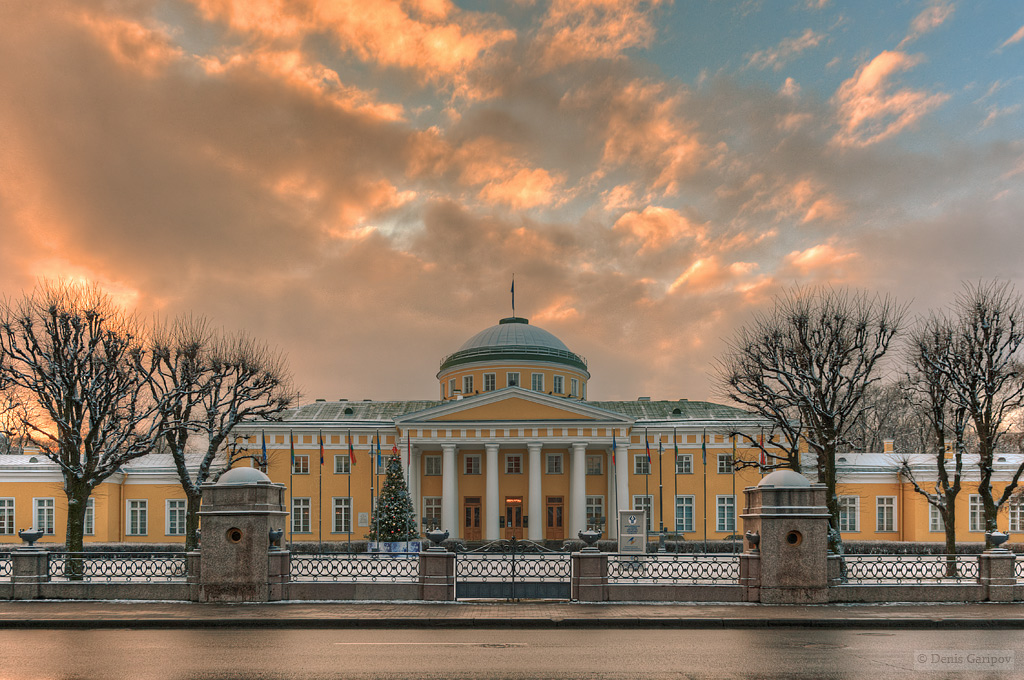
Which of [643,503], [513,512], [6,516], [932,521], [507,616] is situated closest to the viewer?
[507,616]

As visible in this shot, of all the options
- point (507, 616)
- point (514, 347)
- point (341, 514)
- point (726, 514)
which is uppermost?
point (514, 347)

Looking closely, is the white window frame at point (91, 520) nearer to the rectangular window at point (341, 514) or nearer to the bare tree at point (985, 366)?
the rectangular window at point (341, 514)

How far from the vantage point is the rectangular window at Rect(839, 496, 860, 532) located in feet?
175

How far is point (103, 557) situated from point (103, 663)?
9437mm

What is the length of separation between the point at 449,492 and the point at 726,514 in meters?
17.5

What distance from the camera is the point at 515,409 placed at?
5388 cm

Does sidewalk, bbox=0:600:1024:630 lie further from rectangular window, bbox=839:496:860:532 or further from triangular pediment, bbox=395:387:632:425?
rectangular window, bbox=839:496:860:532

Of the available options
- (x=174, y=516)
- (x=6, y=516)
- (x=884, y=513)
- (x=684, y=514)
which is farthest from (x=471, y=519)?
(x=6, y=516)

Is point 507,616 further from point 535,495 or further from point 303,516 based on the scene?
point 303,516

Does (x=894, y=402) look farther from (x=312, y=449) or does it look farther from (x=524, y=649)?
(x=524, y=649)

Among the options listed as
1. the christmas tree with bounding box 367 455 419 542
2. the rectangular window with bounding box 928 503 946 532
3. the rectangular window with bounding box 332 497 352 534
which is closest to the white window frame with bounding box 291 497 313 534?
the rectangular window with bounding box 332 497 352 534

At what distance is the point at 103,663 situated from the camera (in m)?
13.0

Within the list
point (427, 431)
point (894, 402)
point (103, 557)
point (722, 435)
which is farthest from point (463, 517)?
point (894, 402)

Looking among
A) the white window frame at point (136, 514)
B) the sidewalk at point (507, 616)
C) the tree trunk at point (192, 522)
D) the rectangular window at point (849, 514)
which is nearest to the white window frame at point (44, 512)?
the white window frame at point (136, 514)
